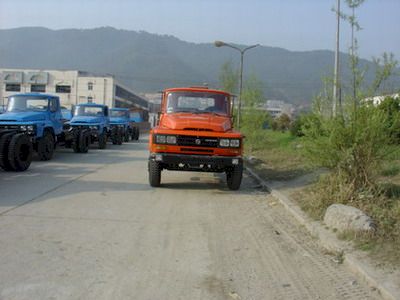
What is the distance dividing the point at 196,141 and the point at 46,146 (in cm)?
808

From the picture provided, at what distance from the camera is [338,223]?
279 inches

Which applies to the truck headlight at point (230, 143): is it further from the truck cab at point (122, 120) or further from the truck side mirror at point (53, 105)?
the truck cab at point (122, 120)

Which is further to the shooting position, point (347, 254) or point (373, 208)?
point (373, 208)

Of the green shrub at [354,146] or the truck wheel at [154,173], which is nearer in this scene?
the green shrub at [354,146]

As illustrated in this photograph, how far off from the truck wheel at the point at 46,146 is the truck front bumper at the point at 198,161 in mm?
7108

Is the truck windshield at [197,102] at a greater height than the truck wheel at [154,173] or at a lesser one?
greater

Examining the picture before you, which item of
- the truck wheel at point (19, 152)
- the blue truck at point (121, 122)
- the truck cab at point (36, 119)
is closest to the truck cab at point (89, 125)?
the truck cab at point (36, 119)

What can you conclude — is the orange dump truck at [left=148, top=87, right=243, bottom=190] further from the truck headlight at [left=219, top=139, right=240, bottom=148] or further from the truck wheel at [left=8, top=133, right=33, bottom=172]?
the truck wheel at [left=8, top=133, right=33, bottom=172]

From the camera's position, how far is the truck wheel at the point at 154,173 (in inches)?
432

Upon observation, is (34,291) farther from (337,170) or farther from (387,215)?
(337,170)

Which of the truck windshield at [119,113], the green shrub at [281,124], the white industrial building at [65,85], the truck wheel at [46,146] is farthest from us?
the white industrial building at [65,85]

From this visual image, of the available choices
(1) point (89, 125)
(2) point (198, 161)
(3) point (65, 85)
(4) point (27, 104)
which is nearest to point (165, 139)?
(2) point (198, 161)

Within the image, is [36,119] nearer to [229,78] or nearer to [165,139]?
[165,139]

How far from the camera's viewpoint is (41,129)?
16750mm
